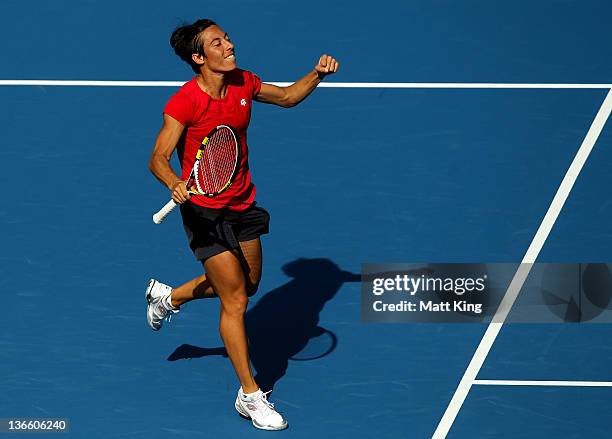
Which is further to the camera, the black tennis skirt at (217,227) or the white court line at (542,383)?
the white court line at (542,383)

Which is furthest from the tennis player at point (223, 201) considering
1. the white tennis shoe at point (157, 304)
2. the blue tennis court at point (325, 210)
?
the white tennis shoe at point (157, 304)

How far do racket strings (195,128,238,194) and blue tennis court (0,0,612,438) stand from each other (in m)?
1.38

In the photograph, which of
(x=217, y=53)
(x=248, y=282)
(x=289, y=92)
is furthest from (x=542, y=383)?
(x=217, y=53)

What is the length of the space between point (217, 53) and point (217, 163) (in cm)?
66

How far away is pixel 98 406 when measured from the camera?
945 cm

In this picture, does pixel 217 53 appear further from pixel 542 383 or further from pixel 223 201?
pixel 542 383

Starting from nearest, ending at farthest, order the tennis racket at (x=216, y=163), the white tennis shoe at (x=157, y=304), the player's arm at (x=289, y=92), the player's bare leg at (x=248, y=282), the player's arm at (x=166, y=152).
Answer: the player's arm at (x=166, y=152) → the tennis racket at (x=216, y=163) → the player's bare leg at (x=248, y=282) → the player's arm at (x=289, y=92) → the white tennis shoe at (x=157, y=304)

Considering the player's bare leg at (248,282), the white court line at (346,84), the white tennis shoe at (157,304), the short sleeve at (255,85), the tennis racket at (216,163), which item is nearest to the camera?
the tennis racket at (216,163)

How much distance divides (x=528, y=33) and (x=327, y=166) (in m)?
2.39

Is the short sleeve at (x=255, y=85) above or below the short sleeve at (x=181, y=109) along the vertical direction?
above

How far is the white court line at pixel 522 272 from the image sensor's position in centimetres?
948

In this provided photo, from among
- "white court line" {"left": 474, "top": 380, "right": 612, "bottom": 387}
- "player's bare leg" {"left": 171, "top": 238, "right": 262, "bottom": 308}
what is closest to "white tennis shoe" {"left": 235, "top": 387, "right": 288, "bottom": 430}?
"player's bare leg" {"left": 171, "top": 238, "right": 262, "bottom": 308}

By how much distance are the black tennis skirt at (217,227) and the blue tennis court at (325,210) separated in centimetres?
101

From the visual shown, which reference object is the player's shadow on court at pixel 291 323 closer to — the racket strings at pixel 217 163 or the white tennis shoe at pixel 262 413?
the white tennis shoe at pixel 262 413
